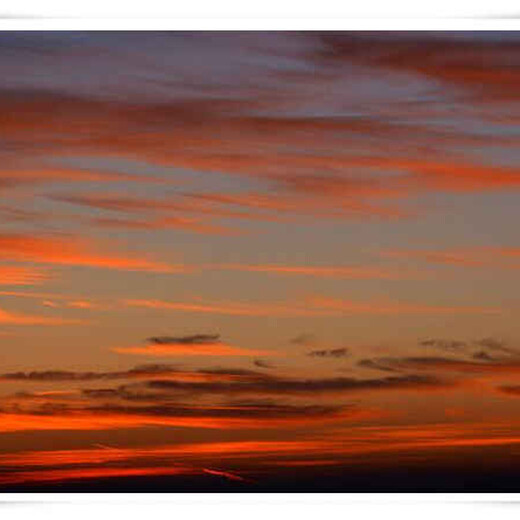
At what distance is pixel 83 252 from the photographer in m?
6.51

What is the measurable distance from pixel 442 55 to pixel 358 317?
73cm

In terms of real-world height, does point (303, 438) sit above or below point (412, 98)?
below

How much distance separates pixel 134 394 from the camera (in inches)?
256

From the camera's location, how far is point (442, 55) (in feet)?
21.4

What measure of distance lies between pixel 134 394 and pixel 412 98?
1.07m

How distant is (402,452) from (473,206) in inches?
26.6

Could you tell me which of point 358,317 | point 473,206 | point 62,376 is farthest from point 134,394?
point 473,206

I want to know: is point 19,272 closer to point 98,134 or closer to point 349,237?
point 98,134

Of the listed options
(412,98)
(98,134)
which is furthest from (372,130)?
(98,134)
